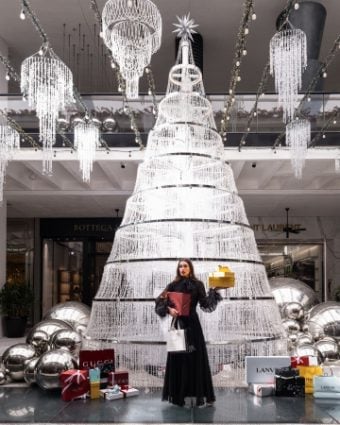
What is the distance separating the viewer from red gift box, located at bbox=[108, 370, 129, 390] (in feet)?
20.6

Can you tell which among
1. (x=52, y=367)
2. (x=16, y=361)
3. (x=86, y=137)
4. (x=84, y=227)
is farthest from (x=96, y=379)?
A: (x=84, y=227)

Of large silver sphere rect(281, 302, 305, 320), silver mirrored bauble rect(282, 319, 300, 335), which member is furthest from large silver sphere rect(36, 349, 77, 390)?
large silver sphere rect(281, 302, 305, 320)

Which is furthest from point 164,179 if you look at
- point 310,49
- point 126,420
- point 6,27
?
point 6,27

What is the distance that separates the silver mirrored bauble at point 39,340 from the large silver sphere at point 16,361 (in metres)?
0.79

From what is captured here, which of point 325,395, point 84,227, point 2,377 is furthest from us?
point 84,227

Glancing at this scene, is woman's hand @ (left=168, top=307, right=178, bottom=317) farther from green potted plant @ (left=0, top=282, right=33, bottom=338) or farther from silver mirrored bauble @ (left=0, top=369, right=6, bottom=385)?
green potted plant @ (left=0, top=282, right=33, bottom=338)

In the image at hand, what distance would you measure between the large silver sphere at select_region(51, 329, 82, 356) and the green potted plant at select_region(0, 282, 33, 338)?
7416mm

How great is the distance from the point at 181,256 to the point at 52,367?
1.91m

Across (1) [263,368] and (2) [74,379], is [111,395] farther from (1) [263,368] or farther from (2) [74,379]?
(1) [263,368]

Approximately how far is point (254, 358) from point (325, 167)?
684 centimetres

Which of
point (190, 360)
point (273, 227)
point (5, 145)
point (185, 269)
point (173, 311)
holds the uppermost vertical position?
point (5, 145)

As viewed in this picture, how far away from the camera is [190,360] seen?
5625mm

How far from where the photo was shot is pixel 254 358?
6.23 metres

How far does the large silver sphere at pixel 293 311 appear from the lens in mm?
9680
